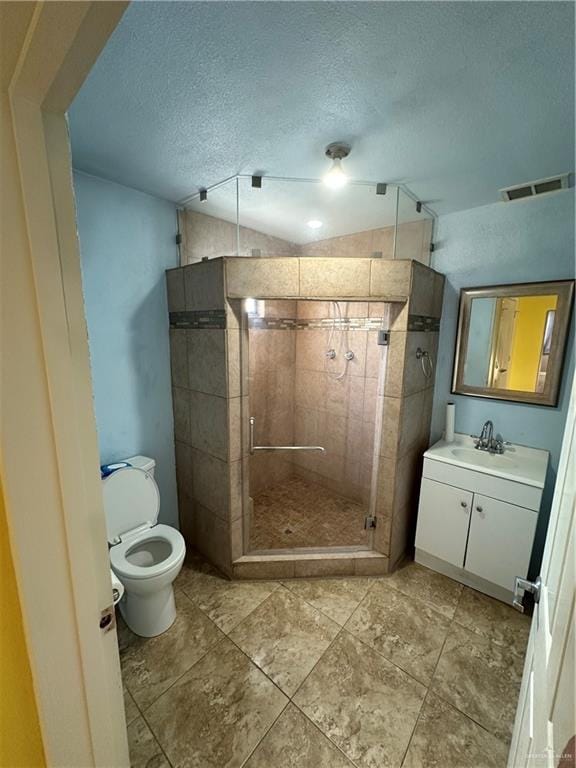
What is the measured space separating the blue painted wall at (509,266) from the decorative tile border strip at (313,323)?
0.64m

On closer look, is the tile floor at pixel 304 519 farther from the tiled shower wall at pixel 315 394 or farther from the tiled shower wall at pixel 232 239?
the tiled shower wall at pixel 232 239

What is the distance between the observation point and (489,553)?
1930 mm

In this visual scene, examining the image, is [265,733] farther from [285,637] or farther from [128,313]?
[128,313]

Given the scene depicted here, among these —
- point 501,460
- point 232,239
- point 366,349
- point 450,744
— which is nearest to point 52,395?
point 232,239

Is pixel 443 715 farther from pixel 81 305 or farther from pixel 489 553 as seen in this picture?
pixel 81 305

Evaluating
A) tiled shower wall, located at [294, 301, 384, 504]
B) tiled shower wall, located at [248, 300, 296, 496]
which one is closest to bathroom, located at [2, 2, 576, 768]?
tiled shower wall, located at [294, 301, 384, 504]

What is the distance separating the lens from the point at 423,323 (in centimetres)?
205

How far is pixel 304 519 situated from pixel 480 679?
4.94 ft

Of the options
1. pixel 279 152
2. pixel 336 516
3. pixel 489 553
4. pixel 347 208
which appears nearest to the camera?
pixel 279 152

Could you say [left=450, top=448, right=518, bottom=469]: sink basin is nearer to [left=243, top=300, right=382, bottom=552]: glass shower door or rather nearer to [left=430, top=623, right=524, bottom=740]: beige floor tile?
[left=243, top=300, right=382, bottom=552]: glass shower door

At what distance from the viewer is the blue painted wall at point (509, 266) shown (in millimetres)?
1858

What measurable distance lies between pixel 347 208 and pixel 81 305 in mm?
1997

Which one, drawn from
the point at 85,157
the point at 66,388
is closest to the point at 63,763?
the point at 66,388

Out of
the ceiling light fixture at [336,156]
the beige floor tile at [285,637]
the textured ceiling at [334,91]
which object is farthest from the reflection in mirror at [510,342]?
the beige floor tile at [285,637]
